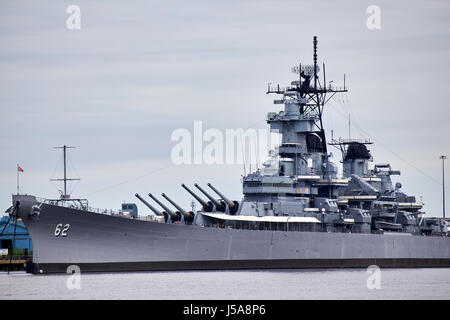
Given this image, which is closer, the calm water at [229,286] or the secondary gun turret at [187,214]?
the calm water at [229,286]

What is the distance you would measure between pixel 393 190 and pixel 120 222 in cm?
2816

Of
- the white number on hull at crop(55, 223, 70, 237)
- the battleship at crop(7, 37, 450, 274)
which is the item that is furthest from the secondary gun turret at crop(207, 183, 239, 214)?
the white number on hull at crop(55, 223, 70, 237)

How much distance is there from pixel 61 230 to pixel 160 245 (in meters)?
6.56

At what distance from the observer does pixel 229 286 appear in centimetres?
5572

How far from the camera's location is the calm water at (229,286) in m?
51.2

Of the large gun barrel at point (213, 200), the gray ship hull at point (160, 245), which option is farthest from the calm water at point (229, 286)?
the large gun barrel at point (213, 200)

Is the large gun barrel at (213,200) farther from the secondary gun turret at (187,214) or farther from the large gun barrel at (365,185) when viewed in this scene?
the large gun barrel at (365,185)

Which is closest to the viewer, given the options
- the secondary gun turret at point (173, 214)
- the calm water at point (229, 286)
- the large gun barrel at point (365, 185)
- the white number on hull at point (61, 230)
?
the calm water at point (229, 286)

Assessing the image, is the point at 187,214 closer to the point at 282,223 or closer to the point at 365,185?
the point at 282,223

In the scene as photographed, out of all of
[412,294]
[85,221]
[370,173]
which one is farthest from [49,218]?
[370,173]

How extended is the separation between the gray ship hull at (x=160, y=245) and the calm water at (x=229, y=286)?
1132mm

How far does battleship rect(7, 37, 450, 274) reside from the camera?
65062mm

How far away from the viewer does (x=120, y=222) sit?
65.6m
